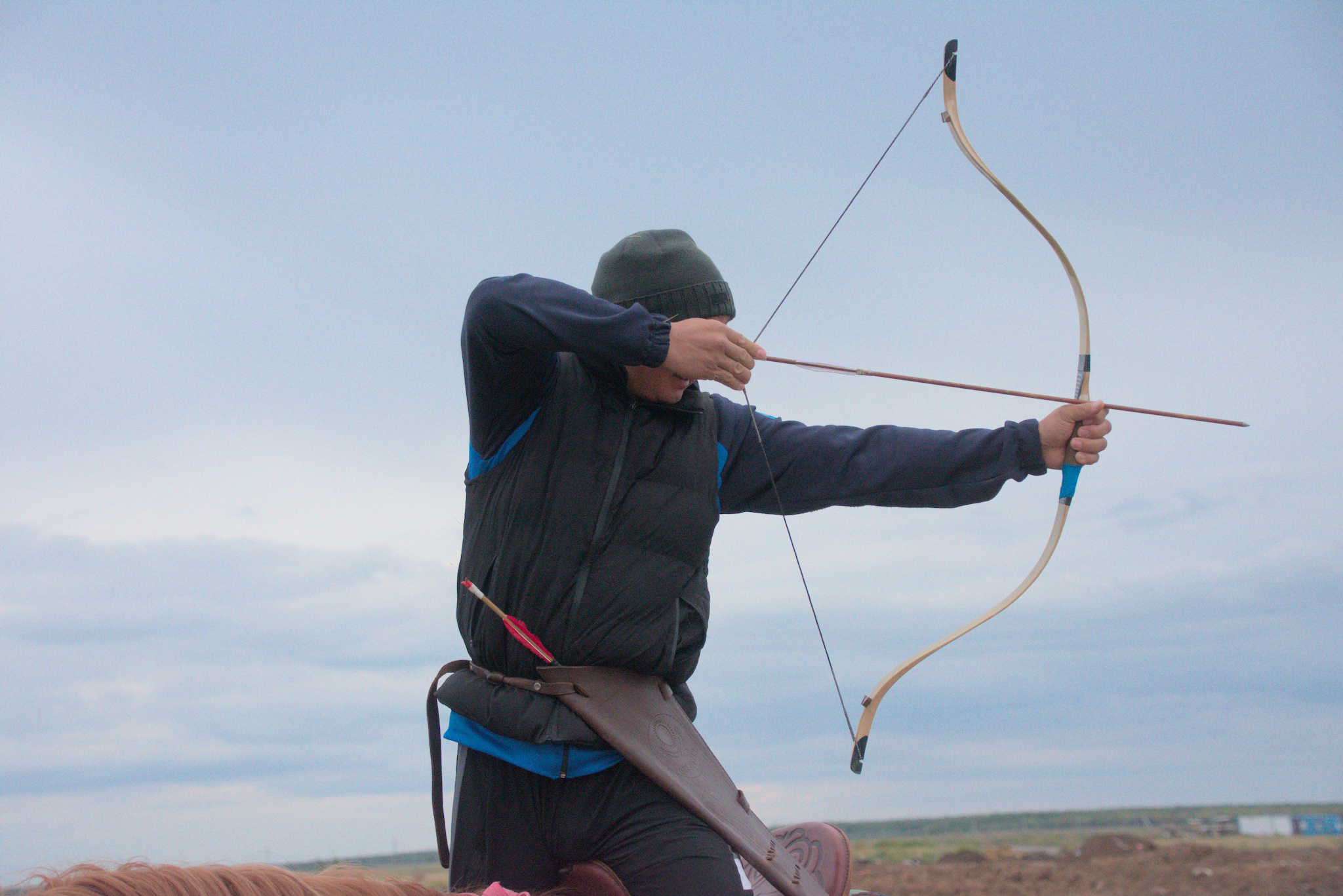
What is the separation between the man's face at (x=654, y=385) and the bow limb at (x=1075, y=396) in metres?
0.89

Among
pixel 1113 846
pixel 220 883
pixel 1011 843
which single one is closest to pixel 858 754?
pixel 220 883

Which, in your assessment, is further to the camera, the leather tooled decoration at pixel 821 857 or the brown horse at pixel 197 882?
the leather tooled decoration at pixel 821 857

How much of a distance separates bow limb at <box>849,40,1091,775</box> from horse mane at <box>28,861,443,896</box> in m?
1.32

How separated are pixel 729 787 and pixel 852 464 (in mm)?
792

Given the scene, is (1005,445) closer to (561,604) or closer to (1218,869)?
(561,604)

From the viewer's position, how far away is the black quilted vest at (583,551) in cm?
196

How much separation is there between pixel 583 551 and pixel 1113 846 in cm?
809

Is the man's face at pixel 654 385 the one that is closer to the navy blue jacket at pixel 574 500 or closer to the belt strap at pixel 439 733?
the navy blue jacket at pixel 574 500

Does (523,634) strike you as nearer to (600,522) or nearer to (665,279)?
(600,522)

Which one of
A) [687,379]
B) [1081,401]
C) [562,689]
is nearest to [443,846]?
[562,689]

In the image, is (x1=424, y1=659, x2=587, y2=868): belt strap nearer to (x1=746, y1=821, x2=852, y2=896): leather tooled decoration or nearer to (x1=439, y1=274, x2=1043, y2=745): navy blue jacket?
(x1=439, y1=274, x2=1043, y2=745): navy blue jacket

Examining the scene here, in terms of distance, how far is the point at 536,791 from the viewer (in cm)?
198

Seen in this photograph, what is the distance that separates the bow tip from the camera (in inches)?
92.7

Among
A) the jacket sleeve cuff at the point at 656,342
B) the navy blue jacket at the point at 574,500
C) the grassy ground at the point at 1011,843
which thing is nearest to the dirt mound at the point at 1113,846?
the grassy ground at the point at 1011,843
